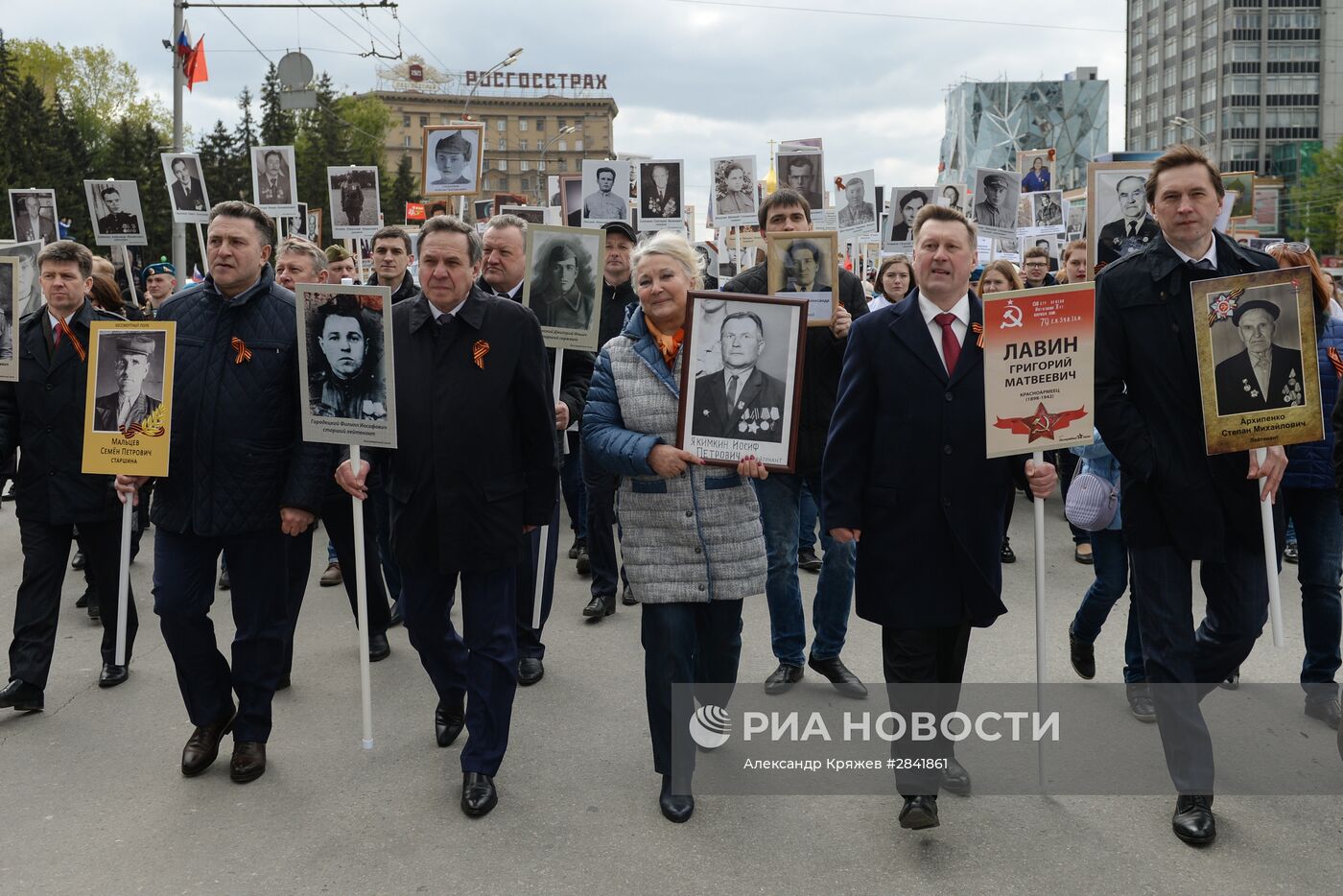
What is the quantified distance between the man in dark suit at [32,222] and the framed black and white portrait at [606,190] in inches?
264

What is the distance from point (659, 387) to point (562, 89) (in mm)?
142140

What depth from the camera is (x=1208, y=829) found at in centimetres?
390

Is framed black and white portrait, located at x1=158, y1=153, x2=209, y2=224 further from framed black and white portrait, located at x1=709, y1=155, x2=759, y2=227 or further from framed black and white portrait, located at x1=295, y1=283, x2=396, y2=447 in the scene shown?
framed black and white portrait, located at x1=295, y1=283, x2=396, y2=447

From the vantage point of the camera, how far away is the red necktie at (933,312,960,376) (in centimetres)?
406

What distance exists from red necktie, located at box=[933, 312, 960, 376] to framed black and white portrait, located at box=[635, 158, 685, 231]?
9136 millimetres

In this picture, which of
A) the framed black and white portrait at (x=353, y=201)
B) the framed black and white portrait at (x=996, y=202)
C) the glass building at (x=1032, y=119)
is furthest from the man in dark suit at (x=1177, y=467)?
the glass building at (x=1032, y=119)

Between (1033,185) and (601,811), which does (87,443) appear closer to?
(601,811)

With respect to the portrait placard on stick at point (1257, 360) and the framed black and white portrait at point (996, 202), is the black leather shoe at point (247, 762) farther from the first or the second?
the framed black and white portrait at point (996, 202)

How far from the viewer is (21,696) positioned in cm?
538

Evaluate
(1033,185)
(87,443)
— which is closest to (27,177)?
(1033,185)

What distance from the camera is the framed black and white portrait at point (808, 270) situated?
17.5 ft

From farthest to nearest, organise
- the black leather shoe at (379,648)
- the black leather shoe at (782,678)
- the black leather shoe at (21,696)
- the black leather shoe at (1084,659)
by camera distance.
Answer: the black leather shoe at (379,648) < the black leather shoe at (1084,659) < the black leather shoe at (782,678) < the black leather shoe at (21,696)

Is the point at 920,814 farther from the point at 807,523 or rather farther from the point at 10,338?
the point at 10,338

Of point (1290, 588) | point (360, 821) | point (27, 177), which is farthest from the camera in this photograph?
point (27, 177)
